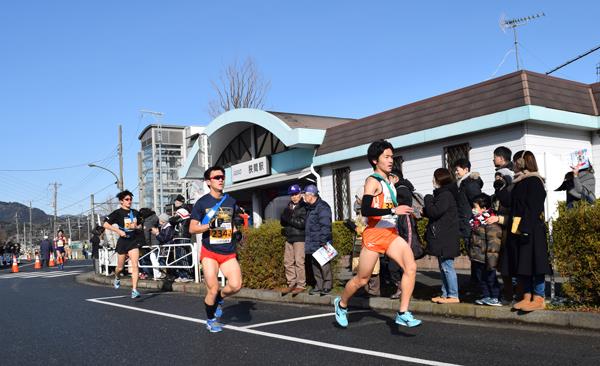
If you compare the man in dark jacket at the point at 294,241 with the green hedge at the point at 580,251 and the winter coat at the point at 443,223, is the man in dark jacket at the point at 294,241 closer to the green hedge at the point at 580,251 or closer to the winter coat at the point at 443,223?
the winter coat at the point at 443,223

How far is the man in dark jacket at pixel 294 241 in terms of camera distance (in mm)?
9305

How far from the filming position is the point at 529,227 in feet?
20.7

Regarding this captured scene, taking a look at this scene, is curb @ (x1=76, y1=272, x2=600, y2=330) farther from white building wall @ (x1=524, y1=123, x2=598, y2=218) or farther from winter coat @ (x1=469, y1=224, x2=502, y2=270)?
white building wall @ (x1=524, y1=123, x2=598, y2=218)

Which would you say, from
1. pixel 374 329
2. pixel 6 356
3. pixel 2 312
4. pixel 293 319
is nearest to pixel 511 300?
pixel 374 329

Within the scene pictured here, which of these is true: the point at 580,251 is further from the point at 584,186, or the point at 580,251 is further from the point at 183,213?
the point at 183,213

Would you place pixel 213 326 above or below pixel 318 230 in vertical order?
below

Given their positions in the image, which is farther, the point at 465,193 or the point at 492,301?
the point at 465,193

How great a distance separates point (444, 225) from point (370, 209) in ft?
5.17

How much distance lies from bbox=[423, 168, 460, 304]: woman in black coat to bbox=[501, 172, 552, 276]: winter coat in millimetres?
829

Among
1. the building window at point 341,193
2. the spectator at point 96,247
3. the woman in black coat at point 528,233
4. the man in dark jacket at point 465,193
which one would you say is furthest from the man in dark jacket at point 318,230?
the spectator at point 96,247

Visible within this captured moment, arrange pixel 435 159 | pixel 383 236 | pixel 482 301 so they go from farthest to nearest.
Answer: pixel 435 159
pixel 482 301
pixel 383 236

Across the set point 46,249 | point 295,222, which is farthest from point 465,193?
point 46,249

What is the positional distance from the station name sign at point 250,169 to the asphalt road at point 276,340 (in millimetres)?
13483

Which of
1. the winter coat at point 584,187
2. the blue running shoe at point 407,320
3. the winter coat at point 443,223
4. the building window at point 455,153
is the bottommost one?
the blue running shoe at point 407,320
